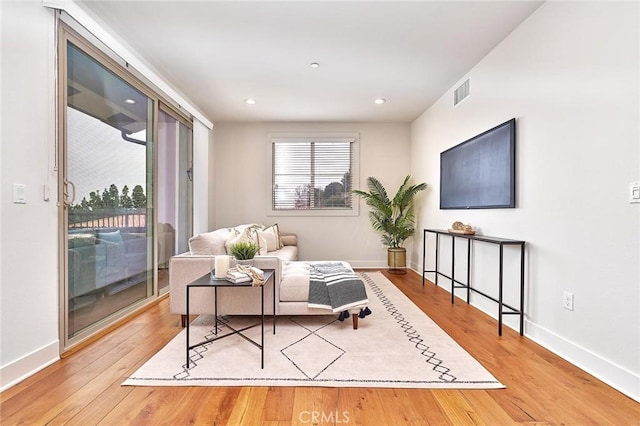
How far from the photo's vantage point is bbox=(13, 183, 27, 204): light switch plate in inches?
70.0

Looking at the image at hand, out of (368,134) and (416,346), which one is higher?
(368,134)

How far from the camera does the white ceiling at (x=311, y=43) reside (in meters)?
2.34

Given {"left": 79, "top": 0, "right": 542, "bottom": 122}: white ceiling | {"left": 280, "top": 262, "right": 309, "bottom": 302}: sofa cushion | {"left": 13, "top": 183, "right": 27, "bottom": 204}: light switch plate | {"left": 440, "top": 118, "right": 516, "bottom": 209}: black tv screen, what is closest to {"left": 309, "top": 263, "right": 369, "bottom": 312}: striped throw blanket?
{"left": 280, "top": 262, "right": 309, "bottom": 302}: sofa cushion

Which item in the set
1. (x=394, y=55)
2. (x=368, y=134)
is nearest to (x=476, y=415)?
(x=394, y=55)

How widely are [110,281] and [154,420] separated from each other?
1.65 m

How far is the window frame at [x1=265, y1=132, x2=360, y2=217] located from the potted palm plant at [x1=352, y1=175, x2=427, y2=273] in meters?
0.28

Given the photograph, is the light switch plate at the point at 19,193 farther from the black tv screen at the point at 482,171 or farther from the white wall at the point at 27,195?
the black tv screen at the point at 482,171

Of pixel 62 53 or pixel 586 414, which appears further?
pixel 62 53

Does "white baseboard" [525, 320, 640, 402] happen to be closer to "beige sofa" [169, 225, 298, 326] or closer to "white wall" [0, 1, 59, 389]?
"beige sofa" [169, 225, 298, 326]

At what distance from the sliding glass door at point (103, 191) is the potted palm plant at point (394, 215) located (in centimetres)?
320

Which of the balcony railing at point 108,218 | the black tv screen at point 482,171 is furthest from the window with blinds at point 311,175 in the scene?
the balcony railing at point 108,218

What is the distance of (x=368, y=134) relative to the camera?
5387 mm

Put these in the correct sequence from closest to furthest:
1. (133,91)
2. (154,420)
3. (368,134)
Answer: (154,420)
(133,91)
(368,134)

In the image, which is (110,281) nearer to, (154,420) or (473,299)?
(154,420)
